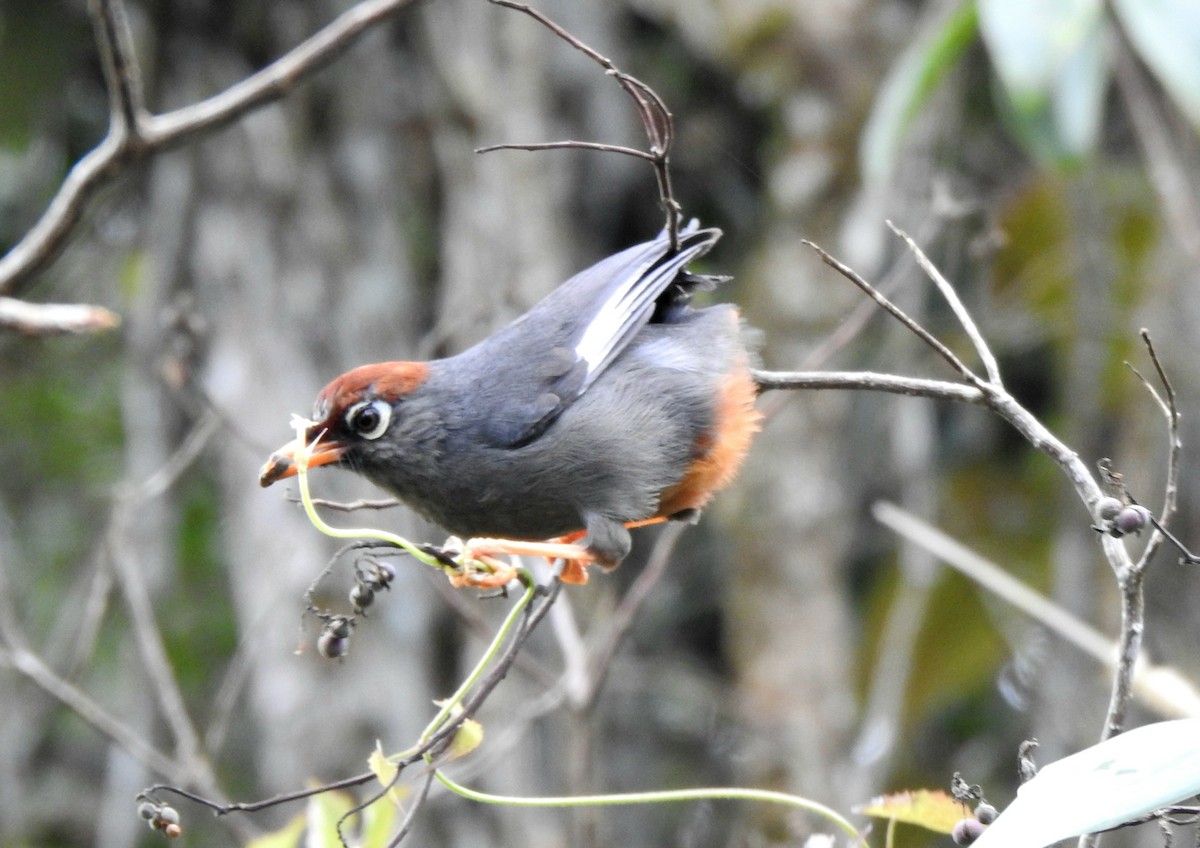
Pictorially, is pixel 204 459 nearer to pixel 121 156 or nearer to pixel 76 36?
pixel 76 36

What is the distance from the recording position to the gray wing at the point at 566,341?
3.38 m

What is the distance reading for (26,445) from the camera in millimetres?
7176

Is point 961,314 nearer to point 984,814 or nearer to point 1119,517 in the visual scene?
point 1119,517

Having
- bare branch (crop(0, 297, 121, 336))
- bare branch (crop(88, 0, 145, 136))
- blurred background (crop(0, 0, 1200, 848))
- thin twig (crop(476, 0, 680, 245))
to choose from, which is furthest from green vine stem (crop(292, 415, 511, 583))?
blurred background (crop(0, 0, 1200, 848))

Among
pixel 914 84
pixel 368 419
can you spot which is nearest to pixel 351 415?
pixel 368 419

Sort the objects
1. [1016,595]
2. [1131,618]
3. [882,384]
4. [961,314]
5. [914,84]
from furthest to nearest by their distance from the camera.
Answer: [914,84] < [1016,595] < [882,384] < [961,314] < [1131,618]

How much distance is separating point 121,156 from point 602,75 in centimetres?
394

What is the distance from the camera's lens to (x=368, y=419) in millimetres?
3254

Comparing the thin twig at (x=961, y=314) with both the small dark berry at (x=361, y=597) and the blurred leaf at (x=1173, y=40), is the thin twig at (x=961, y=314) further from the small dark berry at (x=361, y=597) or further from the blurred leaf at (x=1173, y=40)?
the blurred leaf at (x=1173, y=40)

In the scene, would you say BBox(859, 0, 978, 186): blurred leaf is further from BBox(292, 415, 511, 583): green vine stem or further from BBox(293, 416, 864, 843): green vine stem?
BBox(293, 416, 864, 843): green vine stem

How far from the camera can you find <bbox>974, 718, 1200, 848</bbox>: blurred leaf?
1719 millimetres

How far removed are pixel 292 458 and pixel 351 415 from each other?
23 cm

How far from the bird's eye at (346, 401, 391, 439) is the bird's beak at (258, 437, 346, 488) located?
0.20 ft

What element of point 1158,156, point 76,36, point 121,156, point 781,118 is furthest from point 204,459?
point 1158,156
